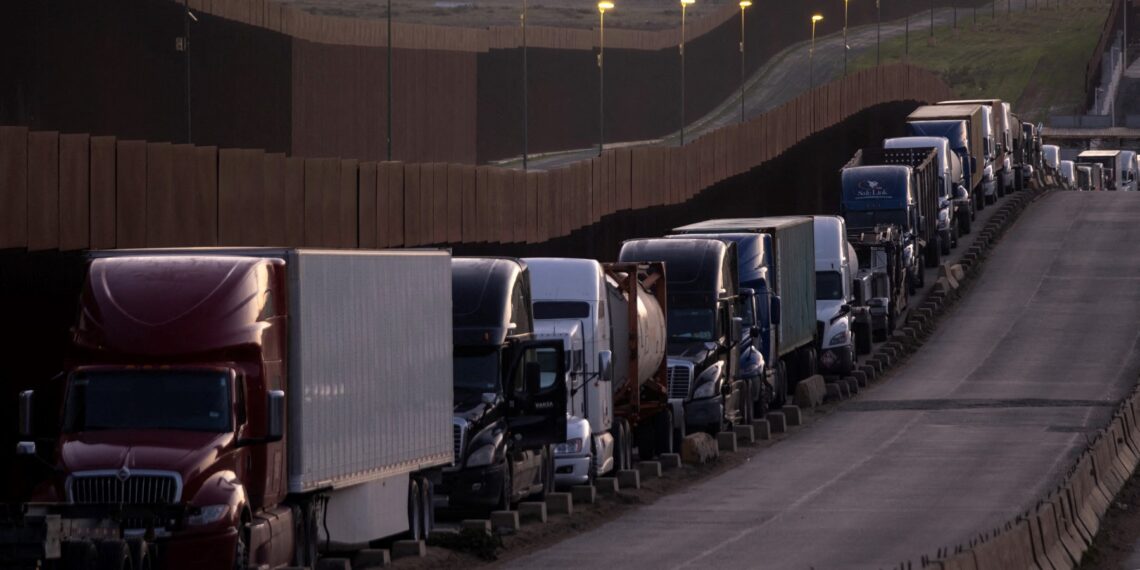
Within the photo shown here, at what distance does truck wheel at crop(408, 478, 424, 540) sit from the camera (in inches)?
863

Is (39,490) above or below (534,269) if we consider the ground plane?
below

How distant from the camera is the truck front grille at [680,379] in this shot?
33531mm

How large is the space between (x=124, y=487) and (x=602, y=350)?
1186 cm

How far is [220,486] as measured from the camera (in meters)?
17.1

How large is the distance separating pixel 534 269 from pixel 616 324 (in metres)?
2.62

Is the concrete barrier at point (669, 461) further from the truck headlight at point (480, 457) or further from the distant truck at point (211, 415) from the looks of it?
the distant truck at point (211, 415)

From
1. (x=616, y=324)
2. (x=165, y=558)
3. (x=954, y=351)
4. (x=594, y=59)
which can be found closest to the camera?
(x=165, y=558)

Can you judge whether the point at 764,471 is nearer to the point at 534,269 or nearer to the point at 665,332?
the point at 665,332

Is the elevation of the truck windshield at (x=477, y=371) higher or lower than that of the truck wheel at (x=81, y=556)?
higher

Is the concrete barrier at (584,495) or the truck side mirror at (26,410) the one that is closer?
the truck side mirror at (26,410)

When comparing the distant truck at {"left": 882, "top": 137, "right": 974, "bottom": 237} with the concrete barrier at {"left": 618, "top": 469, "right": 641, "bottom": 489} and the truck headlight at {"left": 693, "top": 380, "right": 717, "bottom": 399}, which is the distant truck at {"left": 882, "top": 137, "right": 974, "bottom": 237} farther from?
the concrete barrier at {"left": 618, "top": 469, "right": 641, "bottom": 489}

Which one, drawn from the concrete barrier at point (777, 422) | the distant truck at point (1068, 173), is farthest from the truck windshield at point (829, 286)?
the distant truck at point (1068, 173)

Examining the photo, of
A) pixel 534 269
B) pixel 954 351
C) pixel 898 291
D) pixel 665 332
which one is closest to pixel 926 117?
pixel 898 291

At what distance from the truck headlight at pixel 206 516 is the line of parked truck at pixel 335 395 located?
0.8 inches
